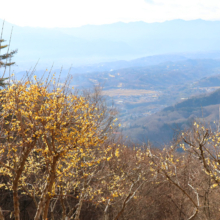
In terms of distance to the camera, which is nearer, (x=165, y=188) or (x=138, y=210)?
(x=138, y=210)

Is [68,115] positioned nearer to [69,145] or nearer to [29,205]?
[69,145]

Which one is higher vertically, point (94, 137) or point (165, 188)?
point (94, 137)

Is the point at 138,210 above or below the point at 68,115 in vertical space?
below

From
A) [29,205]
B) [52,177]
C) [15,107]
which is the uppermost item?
[15,107]

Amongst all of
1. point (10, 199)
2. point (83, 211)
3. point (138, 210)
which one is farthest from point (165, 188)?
point (10, 199)

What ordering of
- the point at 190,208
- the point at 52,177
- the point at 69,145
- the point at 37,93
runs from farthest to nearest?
the point at 190,208 → the point at 52,177 → the point at 69,145 → the point at 37,93

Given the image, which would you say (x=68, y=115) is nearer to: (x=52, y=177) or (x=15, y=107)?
(x=15, y=107)

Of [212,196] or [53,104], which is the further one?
[212,196]

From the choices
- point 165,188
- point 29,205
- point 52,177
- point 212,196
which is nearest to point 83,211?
point 29,205

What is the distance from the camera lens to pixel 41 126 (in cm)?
631

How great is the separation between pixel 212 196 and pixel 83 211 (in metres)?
11.1

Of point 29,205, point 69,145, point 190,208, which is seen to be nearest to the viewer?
point 69,145

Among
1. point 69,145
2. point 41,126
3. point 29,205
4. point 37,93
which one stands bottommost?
point 29,205

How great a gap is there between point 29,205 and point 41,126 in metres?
16.9
